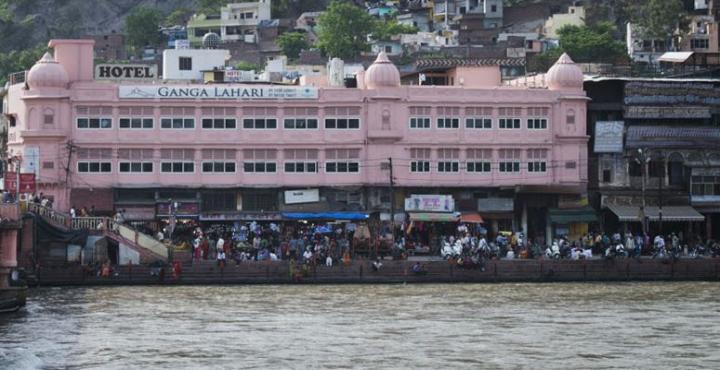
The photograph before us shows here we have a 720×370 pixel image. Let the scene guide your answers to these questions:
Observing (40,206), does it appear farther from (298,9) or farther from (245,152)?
(298,9)

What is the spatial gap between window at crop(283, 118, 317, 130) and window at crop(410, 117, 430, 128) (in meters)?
4.34

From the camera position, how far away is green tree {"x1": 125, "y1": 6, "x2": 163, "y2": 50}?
17012cm

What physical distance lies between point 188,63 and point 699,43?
1746 inches

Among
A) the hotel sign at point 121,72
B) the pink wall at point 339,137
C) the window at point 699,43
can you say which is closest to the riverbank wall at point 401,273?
the pink wall at point 339,137

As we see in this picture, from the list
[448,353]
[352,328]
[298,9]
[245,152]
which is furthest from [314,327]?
[298,9]

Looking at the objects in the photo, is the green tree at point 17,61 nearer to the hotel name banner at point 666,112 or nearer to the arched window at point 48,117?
the arched window at point 48,117

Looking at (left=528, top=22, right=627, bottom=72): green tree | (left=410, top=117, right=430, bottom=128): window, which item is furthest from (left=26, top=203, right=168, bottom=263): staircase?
(left=528, top=22, right=627, bottom=72): green tree

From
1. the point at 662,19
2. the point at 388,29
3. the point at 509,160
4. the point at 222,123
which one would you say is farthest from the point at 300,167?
the point at 388,29

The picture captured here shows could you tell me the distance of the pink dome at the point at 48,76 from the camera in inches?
3467

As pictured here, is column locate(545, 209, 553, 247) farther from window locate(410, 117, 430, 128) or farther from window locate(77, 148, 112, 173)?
window locate(77, 148, 112, 173)

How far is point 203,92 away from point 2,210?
2105cm

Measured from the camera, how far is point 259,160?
89625 mm

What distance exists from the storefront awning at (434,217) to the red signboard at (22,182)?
56.9 ft

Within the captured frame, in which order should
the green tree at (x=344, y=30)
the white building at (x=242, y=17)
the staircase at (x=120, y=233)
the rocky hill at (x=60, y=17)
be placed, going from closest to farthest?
the staircase at (x=120, y=233)
the green tree at (x=344, y=30)
the white building at (x=242, y=17)
the rocky hill at (x=60, y=17)
